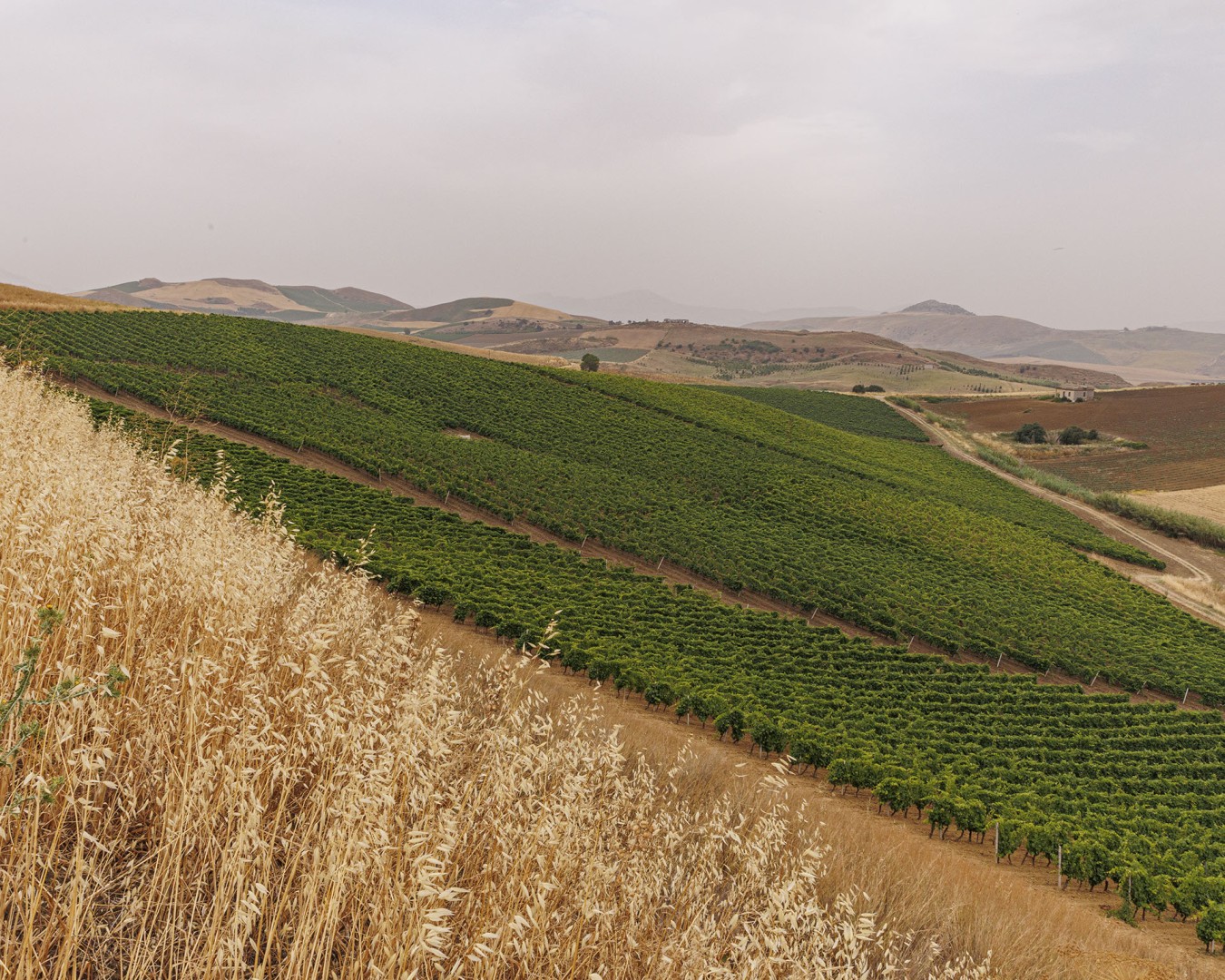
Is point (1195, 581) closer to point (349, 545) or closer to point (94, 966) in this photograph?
point (349, 545)

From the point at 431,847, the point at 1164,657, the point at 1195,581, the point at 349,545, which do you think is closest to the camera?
the point at 431,847

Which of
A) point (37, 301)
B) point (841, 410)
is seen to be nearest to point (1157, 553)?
point (841, 410)

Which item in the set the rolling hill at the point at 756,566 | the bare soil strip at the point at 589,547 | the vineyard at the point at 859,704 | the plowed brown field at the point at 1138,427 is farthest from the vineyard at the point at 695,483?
the plowed brown field at the point at 1138,427

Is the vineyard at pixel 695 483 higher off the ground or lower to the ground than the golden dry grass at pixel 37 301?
lower

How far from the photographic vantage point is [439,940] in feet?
9.36

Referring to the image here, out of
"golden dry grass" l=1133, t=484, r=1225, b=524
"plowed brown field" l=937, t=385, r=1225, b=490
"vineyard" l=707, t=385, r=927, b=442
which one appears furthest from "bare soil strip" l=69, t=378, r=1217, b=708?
"vineyard" l=707, t=385, r=927, b=442

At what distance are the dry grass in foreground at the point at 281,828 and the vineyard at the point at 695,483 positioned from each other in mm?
19961

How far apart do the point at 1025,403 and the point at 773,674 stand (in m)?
105

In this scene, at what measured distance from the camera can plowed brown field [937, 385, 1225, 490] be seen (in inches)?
3007

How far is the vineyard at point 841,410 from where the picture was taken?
94062mm

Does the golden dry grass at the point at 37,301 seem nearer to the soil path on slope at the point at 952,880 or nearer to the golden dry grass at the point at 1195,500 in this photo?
the soil path on slope at the point at 952,880

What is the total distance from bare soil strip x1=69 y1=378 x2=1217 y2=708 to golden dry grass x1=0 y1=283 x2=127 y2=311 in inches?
931

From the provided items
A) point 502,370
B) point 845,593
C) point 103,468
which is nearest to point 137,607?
point 103,468

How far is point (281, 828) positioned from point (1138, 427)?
113 metres
